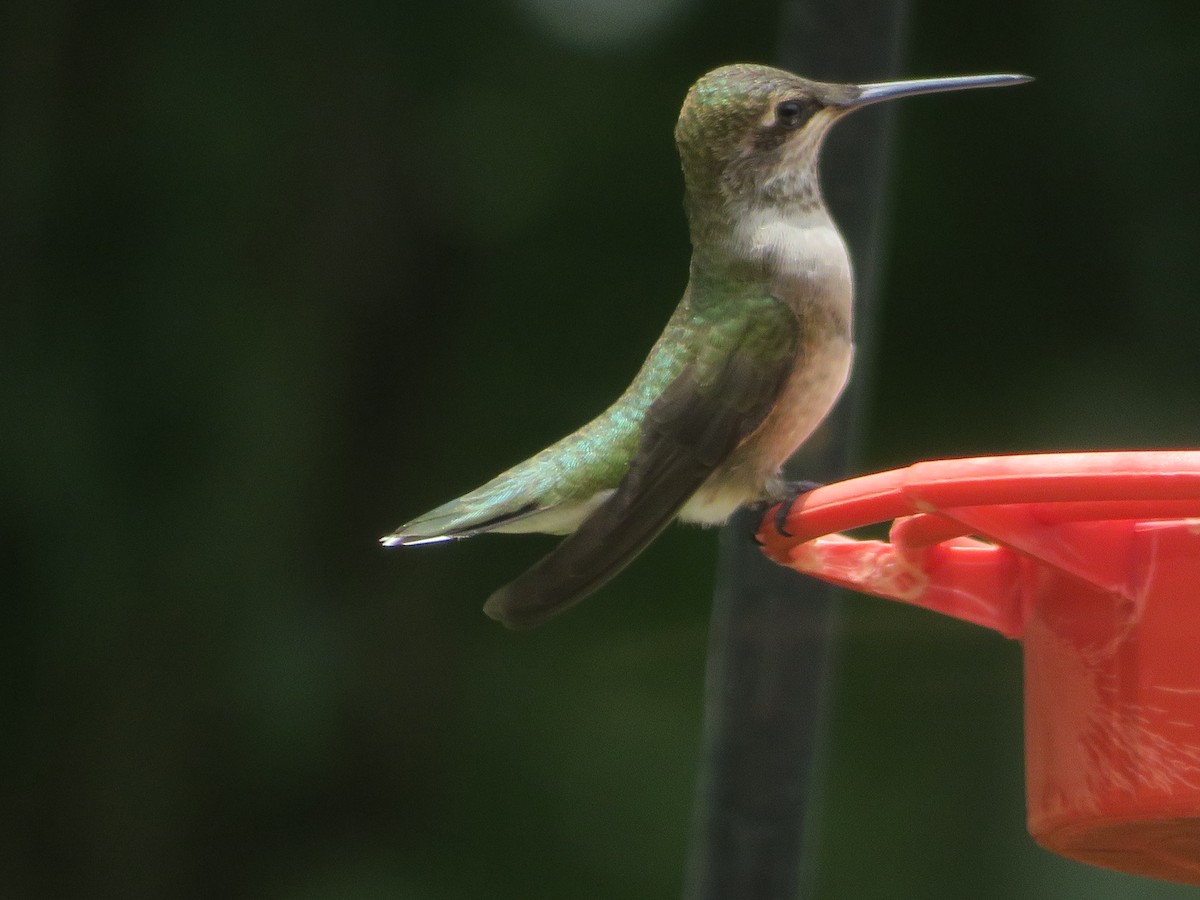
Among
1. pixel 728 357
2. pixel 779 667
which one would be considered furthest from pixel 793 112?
pixel 779 667

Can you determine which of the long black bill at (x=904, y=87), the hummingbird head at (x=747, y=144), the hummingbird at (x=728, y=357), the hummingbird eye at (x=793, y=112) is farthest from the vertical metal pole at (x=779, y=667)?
the hummingbird head at (x=747, y=144)

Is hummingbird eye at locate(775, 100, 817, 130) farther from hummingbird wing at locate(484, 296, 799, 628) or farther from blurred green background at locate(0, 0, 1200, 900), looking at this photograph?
blurred green background at locate(0, 0, 1200, 900)

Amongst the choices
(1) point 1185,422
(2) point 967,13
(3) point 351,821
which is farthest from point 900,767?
(2) point 967,13

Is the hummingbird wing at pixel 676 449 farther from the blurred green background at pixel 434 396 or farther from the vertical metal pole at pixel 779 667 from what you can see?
the blurred green background at pixel 434 396

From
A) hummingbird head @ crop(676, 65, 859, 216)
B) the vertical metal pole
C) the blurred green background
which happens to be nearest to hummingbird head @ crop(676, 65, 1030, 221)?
hummingbird head @ crop(676, 65, 859, 216)

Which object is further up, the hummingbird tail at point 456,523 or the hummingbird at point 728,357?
the hummingbird at point 728,357

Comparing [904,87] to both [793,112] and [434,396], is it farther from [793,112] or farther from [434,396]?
[434,396]

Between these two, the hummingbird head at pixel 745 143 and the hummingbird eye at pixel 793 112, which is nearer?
the hummingbird eye at pixel 793 112

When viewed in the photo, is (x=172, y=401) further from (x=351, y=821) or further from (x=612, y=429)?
(x=612, y=429)
